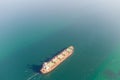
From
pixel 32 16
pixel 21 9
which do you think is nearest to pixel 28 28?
pixel 32 16

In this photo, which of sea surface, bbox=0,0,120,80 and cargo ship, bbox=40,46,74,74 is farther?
cargo ship, bbox=40,46,74,74

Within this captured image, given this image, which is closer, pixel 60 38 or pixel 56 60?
pixel 56 60

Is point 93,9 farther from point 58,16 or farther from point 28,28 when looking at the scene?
point 28,28

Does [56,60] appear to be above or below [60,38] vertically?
below

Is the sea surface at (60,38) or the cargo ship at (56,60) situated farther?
the cargo ship at (56,60)
